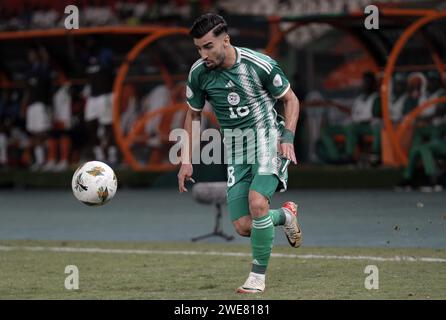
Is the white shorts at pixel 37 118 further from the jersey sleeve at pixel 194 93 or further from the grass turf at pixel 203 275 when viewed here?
the jersey sleeve at pixel 194 93

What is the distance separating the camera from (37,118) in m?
23.2

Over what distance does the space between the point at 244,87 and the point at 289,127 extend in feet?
1.58

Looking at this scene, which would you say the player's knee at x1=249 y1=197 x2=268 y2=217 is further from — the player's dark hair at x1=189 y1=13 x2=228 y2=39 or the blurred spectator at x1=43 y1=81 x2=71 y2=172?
the blurred spectator at x1=43 y1=81 x2=71 y2=172

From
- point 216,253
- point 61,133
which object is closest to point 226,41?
point 216,253

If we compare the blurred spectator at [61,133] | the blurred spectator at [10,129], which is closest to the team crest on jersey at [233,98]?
the blurred spectator at [61,133]

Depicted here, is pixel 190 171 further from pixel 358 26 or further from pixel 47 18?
pixel 47 18

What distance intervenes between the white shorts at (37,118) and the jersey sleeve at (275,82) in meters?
14.5

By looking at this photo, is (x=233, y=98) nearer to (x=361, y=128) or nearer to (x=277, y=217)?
(x=277, y=217)

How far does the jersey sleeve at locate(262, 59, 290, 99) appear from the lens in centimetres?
895

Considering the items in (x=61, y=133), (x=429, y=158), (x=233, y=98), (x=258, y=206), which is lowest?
(x=429, y=158)

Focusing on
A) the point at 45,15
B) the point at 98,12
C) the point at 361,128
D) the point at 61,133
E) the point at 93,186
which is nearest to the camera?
the point at 93,186

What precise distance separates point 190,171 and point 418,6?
660 inches

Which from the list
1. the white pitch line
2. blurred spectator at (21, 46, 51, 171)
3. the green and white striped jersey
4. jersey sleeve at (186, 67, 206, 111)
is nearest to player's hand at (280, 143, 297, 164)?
the green and white striped jersey

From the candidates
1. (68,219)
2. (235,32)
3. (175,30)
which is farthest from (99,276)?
(235,32)
